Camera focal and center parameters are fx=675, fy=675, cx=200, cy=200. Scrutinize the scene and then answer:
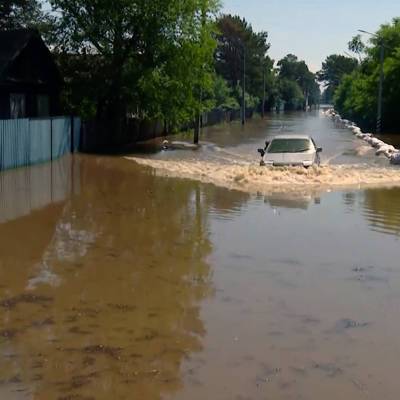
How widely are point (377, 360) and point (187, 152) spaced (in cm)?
2694

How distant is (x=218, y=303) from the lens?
25.8 feet

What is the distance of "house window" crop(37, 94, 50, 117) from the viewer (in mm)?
30700

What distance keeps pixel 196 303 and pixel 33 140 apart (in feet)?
53.0

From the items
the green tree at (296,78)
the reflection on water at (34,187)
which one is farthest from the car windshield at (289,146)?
the green tree at (296,78)

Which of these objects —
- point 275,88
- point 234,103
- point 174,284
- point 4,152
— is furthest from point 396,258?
point 275,88

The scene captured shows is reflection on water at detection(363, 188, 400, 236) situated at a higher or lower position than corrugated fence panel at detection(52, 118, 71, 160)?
lower

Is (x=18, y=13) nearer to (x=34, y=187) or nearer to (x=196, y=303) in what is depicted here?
(x=34, y=187)

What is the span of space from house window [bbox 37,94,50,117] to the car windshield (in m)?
12.5

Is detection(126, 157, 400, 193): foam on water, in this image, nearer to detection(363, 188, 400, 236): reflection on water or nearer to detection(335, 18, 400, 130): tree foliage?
detection(363, 188, 400, 236): reflection on water

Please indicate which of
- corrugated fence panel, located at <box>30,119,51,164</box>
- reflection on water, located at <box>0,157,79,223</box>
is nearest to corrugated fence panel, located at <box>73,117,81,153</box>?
corrugated fence panel, located at <box>30,119,51,164</box>

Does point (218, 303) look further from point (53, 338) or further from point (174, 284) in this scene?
point (53, 338)

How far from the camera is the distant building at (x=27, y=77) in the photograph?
27477 mm

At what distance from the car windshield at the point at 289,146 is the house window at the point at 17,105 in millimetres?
11739

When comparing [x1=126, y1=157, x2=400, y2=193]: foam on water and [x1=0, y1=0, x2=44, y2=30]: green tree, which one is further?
[x1=0, y1=0, x2=44, y2=30]: green tree
